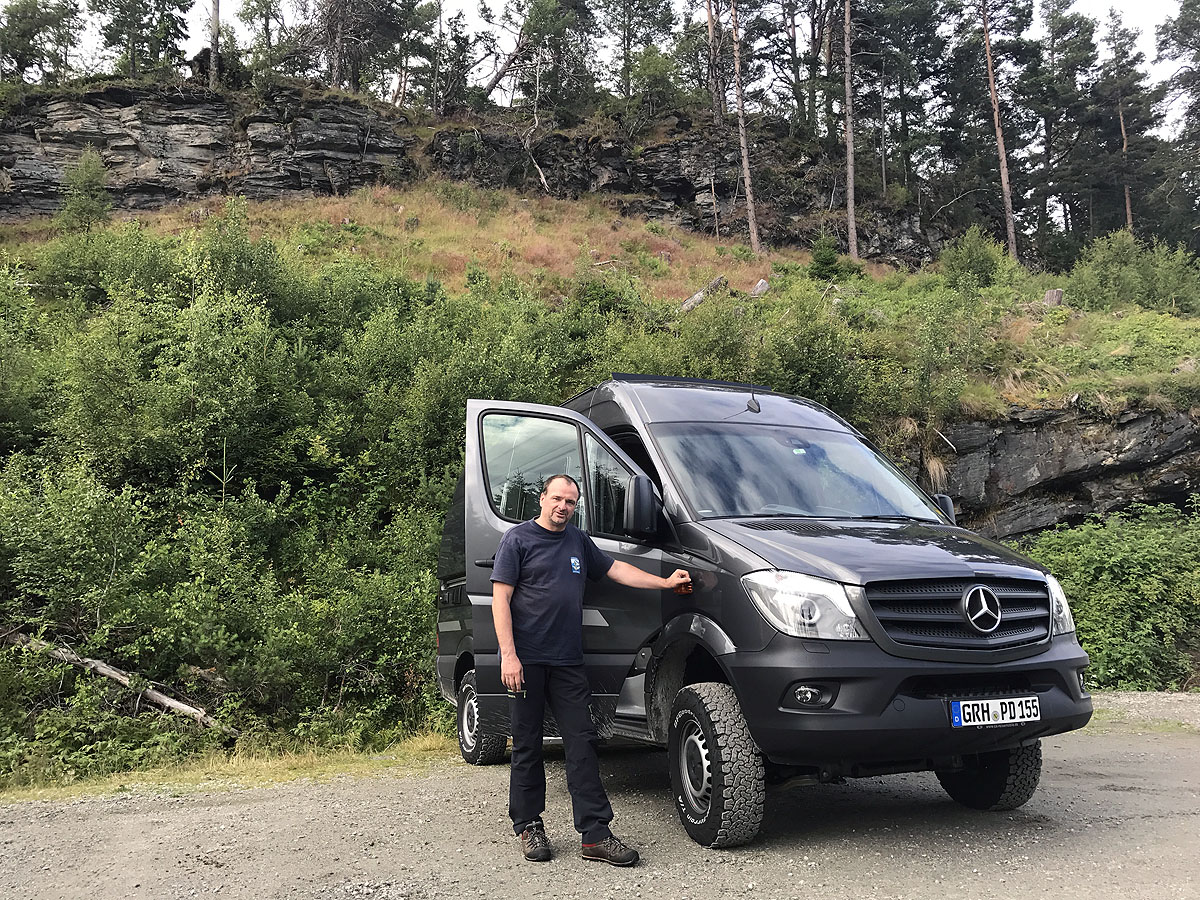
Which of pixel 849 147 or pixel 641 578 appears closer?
pixel 641 578

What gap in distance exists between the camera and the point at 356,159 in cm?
3278

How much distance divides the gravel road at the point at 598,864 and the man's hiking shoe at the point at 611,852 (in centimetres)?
5

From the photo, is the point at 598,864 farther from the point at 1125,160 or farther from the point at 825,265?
the point at 1125,160

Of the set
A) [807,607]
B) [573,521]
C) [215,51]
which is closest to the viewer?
[807,607]

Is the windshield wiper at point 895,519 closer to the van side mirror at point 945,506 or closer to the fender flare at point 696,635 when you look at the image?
the van side mirror at point 945,506

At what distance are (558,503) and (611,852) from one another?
165 centimetres

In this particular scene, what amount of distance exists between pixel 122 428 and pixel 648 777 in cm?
770

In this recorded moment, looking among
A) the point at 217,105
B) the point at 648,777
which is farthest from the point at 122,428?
the point at 217,105

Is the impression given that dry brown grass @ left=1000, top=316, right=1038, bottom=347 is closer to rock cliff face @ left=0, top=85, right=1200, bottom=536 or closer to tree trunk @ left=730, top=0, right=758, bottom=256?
rock cliff face @ left=0, top=85, right=1200, bottom=536

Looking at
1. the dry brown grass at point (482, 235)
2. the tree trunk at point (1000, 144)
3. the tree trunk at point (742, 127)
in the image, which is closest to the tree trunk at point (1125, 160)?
the tree trunk at point (1000, 144)

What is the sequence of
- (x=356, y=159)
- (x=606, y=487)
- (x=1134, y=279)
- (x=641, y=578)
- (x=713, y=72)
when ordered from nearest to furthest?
(x=641, y=578) < (x=606, y=487) < (x=1134, y=279) < (x=356, y=159) < (x=713, y=72)

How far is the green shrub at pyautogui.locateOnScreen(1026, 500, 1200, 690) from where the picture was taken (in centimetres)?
1084

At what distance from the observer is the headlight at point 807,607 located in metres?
3.64

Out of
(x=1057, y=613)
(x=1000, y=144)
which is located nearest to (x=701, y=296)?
(x=1057, y=613)
